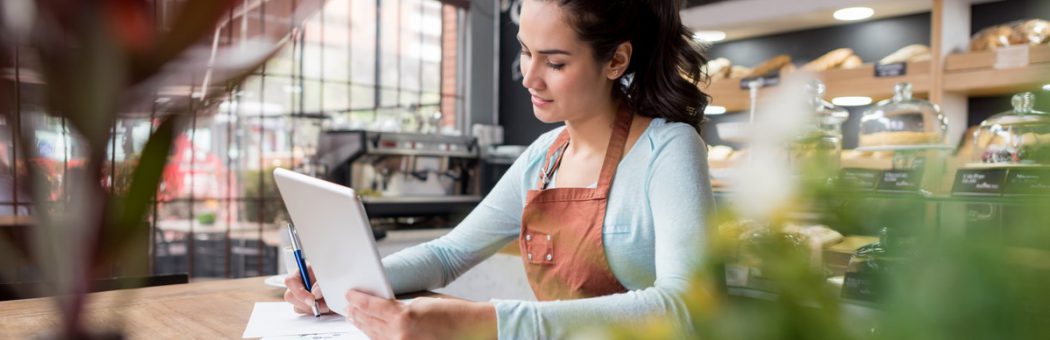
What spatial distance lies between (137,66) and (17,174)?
0.05 meters

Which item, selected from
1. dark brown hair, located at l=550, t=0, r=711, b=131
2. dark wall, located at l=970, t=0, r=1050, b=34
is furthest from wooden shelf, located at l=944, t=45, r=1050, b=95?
dark brown hair, located at l=550, t=0, r=711, b=131

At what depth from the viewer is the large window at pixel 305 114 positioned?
16.9 feet

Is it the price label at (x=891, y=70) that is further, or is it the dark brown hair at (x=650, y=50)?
the price label at (x=891, y=70)

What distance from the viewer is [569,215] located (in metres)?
1.39

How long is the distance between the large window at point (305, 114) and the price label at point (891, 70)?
2889mm

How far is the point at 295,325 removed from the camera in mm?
1243

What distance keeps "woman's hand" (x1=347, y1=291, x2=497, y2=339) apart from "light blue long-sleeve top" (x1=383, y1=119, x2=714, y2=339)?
34 millimetres

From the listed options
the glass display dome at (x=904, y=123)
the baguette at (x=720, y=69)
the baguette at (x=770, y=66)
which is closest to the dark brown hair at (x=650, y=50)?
the glass display dome at (x=904, y=123)

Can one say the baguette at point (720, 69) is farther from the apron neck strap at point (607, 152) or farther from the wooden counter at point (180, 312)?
the wooden counter at point (180, 312)

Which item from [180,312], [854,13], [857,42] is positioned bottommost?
[180,312]

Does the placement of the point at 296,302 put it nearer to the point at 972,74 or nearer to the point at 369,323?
the point at 369,323

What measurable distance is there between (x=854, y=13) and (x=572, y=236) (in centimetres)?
313

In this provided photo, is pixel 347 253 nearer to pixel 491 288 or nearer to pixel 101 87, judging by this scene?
pixel 101 87

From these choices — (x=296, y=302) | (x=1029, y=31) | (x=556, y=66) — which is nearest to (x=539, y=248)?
(x=556, y=66)
